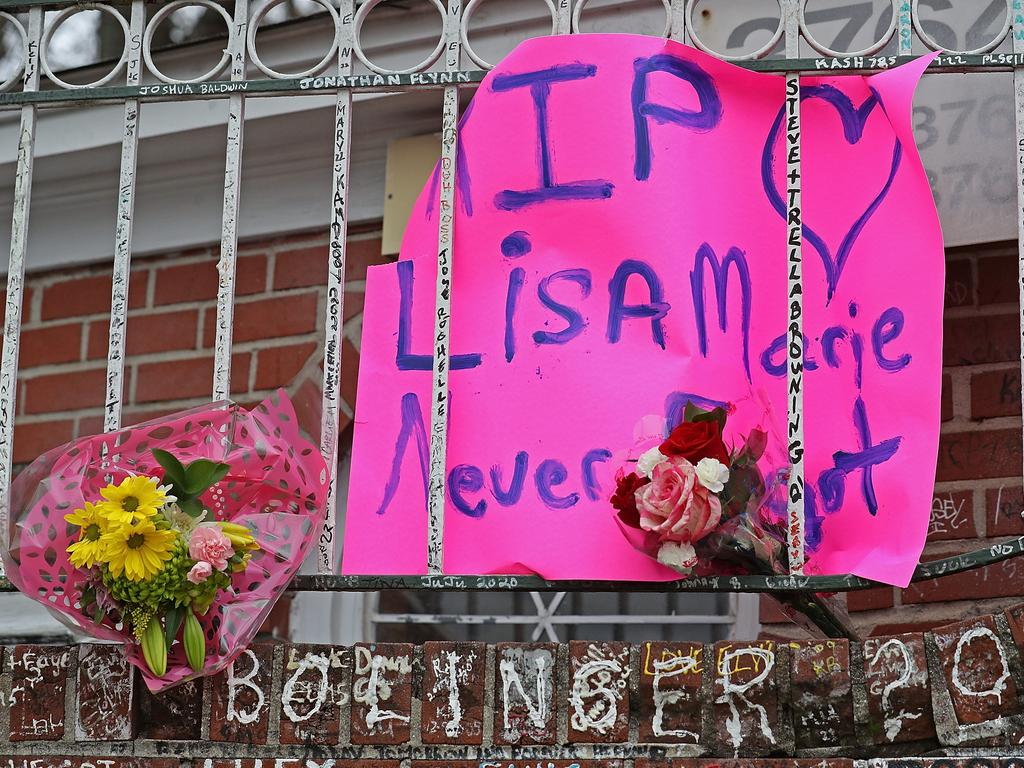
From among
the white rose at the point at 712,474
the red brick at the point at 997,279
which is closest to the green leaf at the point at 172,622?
the white rose at the point at 712,474

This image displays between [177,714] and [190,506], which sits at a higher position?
[190,506]

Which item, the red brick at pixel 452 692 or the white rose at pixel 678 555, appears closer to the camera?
the white rose at pixel 678 555

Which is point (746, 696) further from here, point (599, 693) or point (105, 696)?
point (105, 696)

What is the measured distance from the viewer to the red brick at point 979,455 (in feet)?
8.61

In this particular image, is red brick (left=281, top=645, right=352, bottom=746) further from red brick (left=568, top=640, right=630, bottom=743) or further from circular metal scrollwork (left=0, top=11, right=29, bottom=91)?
circular metal scrollwork (left=0, top=11, right=29, bottom=91)

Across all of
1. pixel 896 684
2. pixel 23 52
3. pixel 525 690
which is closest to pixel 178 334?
pixel 23 52

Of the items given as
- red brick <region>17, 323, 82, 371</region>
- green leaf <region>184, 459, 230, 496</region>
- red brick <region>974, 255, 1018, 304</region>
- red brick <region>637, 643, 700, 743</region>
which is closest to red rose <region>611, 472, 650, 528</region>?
red brick <region>637, 643, 700, 743</region>

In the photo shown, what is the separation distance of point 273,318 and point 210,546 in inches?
53.5

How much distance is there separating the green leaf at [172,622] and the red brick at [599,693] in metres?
0.57

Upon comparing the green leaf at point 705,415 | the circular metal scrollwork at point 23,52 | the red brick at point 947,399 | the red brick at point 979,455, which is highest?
the circular metal scrollwork at point 23,52

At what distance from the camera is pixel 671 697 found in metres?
1.97

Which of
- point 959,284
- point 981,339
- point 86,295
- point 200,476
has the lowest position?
point 200,476

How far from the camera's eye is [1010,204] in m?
2.57

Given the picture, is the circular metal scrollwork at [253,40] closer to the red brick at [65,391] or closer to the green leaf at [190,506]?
the green leaf at [190,506]
